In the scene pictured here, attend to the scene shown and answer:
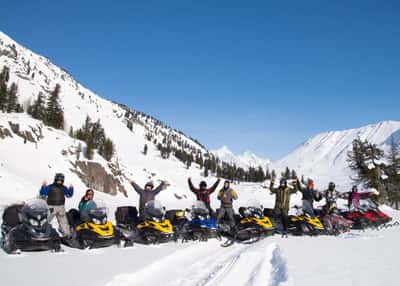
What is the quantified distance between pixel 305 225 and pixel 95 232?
301 inches

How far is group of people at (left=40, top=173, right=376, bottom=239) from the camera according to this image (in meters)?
9.88

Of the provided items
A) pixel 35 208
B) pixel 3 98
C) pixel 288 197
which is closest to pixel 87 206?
pixel 35 208

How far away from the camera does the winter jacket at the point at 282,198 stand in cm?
1367

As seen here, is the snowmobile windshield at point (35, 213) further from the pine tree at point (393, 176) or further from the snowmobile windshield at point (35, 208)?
the pine tree at point (393, 176)

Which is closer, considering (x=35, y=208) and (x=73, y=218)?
(x=35, y=208)

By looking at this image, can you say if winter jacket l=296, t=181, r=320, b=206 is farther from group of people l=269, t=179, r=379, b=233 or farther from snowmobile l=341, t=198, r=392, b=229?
snowmobile l=341, t=198, r=392, b=229

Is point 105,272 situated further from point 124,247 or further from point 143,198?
point 143,198

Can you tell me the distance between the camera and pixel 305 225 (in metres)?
12.9

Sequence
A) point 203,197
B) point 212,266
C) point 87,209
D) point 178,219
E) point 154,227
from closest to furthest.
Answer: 1. point 212,266
2. point 87,209
3. point 154,227
4. point 178,219
5. point 203,197

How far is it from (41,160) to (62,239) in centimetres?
3327

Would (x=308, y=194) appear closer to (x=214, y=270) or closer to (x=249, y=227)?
(x=249, y=227)

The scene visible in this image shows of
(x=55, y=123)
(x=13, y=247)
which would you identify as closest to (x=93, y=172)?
(x=55, y=123)

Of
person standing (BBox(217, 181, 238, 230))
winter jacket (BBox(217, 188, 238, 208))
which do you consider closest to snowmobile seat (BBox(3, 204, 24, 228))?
person standing (BBox(217, 181, 238, 230))

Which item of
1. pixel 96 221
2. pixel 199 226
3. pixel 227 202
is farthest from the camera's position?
pixel 227 202
